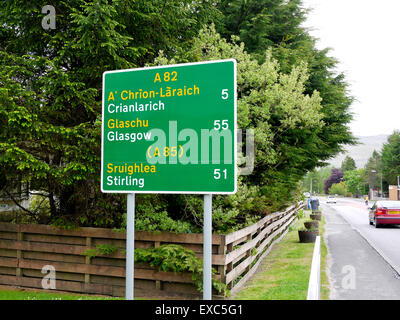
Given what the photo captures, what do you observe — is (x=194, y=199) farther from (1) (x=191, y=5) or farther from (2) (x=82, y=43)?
(1) (x=191, y=5)

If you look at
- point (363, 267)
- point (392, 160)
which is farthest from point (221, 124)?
point (392, 160)

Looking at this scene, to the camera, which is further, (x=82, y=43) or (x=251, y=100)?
(x=251, y=100)

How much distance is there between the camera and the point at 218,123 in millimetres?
3459

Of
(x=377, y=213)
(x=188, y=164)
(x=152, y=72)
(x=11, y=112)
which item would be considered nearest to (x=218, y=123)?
(x=188, y=164)

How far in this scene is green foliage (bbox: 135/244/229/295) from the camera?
6348 mm

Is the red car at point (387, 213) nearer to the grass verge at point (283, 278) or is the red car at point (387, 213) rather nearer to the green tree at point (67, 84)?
the grass verge at point (283, 278)

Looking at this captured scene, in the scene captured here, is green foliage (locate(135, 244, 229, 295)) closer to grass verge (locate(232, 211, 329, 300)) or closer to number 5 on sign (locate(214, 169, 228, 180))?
grass verge (locate(232, 211, 329, 300))

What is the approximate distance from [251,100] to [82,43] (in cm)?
467

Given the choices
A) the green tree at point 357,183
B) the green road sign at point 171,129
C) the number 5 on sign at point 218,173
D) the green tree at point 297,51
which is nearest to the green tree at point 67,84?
the green road sign at point 171,129

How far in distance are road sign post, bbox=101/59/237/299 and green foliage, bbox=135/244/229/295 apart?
2773mm

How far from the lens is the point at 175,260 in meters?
6.54

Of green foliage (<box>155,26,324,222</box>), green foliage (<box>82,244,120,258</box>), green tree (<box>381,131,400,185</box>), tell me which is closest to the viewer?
green foliage (<box>82,244,120,258</box>)

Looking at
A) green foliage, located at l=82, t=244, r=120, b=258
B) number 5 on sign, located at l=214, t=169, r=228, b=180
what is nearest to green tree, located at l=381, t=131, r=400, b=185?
green foliage, located at l=82, t=244, r=120, b=258

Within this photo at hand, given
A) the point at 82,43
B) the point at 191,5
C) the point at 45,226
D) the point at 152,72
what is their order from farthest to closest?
1. the point at 191,5
2. the point at 45,226
3. the point at 82,43
4. the point at 152,72
